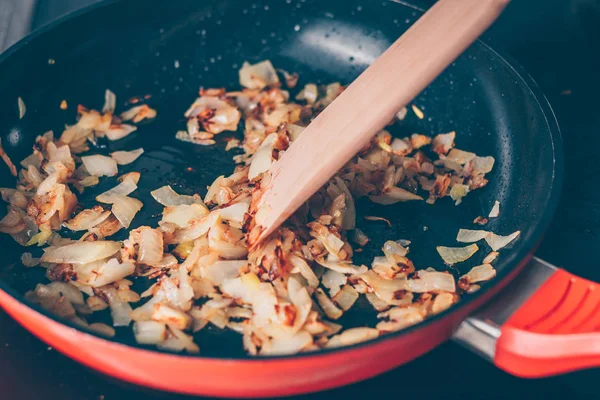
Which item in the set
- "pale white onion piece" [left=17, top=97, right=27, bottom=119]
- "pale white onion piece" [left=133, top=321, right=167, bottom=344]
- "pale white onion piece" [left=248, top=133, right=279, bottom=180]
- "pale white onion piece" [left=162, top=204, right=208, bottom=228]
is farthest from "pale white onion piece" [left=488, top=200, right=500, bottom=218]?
"pale white onion piece" [left=17, top=97, right=27, bottom=119]

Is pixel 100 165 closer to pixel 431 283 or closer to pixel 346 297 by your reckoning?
pixel 346 297

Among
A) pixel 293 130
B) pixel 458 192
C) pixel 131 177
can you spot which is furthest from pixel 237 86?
pixel 458 192

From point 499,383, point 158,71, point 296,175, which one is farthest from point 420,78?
point 158,71

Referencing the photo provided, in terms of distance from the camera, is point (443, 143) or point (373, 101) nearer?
point (373, 101)

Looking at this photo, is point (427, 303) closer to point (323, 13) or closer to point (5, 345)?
point (5, 345)

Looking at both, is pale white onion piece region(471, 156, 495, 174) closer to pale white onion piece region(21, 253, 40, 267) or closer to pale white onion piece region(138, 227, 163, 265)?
pale white onion piece region(138, 227, 163, 265)
